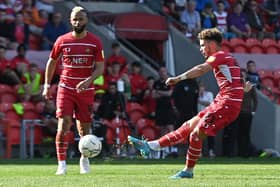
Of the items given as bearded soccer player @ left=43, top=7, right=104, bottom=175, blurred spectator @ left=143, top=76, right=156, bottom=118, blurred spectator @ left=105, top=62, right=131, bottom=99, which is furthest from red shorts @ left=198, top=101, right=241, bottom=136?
blurred spectator @ left=143, top=76, right=156, bottom=118

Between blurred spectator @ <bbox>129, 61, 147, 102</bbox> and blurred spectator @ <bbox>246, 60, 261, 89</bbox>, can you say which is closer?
blurred spectator @ <bbox>129, 61, 147, 102</bbox>

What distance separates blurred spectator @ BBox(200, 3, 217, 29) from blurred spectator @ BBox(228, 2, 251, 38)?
97cm

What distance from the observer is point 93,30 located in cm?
2852

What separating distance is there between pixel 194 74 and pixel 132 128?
38.3 ft

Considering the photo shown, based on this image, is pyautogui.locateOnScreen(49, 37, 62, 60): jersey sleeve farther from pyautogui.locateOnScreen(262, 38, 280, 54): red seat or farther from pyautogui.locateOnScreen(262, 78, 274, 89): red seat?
pyautogui.locateOnScreen(262, 38, 280, 54): red seat

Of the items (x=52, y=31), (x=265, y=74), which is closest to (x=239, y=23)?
(x=265, y=74)

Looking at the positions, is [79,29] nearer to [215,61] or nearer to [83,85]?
[83,85]

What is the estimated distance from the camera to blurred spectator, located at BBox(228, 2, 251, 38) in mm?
31016

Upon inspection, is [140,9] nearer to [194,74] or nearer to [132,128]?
[132,128]

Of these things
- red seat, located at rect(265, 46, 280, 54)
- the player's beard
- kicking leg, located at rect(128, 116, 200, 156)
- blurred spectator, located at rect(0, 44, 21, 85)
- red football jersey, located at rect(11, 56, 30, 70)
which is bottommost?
kicking leg, located at rect(128, 116, 200, 156)

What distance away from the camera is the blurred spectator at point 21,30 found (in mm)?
26812

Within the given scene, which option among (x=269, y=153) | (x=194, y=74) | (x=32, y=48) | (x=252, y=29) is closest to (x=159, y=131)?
(x=269, y=153)

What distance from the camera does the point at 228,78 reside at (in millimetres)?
14430

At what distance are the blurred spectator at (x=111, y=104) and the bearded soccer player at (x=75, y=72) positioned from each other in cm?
875
